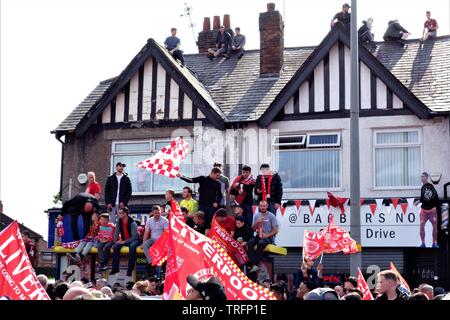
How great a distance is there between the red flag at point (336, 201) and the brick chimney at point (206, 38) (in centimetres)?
911

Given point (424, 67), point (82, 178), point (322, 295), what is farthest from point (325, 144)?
point (322, 295)

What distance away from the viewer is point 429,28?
87.8ft

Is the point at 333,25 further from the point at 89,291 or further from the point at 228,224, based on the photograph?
the point at 89,291

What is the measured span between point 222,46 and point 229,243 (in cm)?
1311

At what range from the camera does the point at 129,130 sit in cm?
2555

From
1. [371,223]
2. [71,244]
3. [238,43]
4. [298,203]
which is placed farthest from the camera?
[238,43]

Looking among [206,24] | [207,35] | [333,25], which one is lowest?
[333,25]

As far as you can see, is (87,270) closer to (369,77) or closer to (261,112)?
(261,112)

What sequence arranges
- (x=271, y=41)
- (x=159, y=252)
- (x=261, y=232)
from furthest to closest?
1. (x=271, y=41)
2. (x=261, y=232)
3. (x=159, y=252)

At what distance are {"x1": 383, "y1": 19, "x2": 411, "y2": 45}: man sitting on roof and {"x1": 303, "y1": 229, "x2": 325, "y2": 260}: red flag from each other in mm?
10431

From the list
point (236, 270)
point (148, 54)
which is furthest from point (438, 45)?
point (236, 270)

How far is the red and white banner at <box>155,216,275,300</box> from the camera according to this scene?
9.52 meters

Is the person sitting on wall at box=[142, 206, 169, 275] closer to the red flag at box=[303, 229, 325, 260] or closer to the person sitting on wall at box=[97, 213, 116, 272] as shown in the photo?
the person sitting on wall at box=[97, 213, 116, 272]

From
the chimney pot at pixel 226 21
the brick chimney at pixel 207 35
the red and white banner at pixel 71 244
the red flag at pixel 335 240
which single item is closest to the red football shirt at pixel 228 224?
the red flag at pixel 335 240
